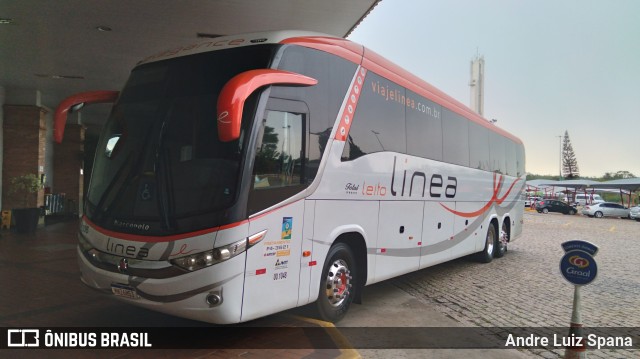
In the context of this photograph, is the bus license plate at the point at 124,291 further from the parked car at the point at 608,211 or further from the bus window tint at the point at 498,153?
the parked car at the point at 608,211

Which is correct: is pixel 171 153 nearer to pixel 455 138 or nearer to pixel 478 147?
pixel 455 138

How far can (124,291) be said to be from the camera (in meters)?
4.63

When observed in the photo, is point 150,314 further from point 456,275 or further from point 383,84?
point 456,275

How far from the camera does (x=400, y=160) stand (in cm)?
721

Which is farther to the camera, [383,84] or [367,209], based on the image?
[383,84]

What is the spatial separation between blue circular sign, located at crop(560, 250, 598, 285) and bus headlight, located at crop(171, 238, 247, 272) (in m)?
3.49

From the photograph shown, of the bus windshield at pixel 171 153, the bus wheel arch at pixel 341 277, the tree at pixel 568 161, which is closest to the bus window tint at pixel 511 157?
the bus wheel arch at pixel 341 277

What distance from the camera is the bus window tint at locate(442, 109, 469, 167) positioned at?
913cm

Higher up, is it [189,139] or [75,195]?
[189,139]

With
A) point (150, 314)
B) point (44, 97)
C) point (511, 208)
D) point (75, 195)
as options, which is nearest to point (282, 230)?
point (150, 314)

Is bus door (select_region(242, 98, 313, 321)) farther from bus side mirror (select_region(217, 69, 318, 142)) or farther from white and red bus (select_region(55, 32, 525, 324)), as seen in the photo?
bus side mirror (select_region(217, 69, 318, 142))

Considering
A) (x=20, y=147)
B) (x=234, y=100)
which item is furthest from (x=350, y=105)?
(x=20, y=147)

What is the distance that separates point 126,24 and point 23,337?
24.0 ft

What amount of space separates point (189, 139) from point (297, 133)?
1224mm
